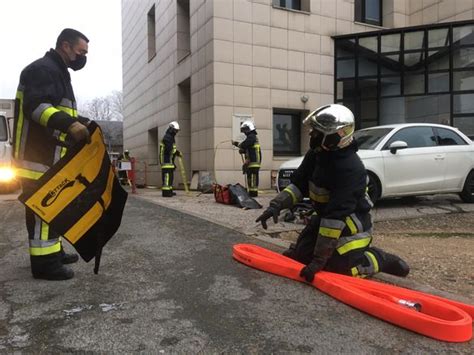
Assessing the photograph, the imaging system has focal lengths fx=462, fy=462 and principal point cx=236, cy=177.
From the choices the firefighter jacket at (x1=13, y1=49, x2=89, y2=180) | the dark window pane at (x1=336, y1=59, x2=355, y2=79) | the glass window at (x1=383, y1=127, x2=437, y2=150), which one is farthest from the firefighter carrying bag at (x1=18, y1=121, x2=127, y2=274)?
the dark window pane at (x1=336, y1=59, x2=355, y2=79)

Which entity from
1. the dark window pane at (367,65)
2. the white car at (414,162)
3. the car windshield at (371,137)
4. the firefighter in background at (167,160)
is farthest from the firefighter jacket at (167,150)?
the dark window pane at (367,65)

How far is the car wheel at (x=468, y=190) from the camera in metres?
8.87

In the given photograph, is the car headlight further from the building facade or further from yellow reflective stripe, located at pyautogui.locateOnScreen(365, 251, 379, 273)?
yellow reflective stripe, located at pyautogui.locateOnScreen(365, 251, 379, 273)

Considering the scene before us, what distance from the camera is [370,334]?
2842 millimetres

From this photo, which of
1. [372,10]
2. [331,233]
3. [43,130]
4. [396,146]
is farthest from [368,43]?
[43,130]

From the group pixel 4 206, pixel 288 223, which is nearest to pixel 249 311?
pixel 288 223

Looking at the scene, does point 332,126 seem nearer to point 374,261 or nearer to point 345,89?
point 374,261

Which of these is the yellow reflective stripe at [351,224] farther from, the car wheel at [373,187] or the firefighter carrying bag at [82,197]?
the car wheel at [373,187]

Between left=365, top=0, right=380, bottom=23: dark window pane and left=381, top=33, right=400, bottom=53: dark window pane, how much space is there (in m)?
2.03

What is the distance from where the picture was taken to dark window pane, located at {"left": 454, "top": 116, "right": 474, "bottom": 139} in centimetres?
1441

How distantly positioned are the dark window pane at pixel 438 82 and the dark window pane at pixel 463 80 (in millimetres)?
233

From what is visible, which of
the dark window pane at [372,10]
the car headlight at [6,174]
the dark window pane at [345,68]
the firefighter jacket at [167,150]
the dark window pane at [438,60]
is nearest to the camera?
the firefighter jacket at [167,150]

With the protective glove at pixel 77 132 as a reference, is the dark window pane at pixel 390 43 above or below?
above

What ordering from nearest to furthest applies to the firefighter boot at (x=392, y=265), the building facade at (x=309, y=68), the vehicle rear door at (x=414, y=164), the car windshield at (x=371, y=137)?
the firefighter boot at (x=392, y=265) < the vehicle rear door at (x=414, y=164) < the car windshield at (x=371, y=137) < the building facade at (x=309, y=68)
